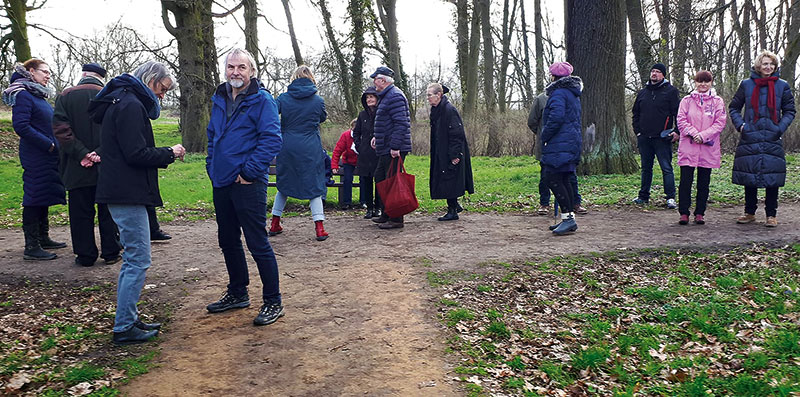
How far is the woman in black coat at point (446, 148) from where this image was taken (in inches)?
336

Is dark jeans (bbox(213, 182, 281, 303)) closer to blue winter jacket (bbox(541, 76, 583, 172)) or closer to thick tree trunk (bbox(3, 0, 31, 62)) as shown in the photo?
blue winter jacket (bbox(541, 76, 583, 172))

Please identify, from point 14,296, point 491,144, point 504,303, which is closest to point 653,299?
point 504,303

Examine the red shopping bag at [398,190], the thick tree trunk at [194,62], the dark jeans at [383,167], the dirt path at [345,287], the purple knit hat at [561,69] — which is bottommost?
the dirt path at [345,287]

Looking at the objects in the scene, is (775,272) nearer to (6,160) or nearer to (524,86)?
(6,160)

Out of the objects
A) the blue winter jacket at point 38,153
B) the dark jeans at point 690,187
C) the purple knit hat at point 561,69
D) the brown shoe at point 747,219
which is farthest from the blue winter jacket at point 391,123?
the brown shoe at point 747,219

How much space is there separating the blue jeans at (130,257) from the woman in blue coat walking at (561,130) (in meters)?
4.81

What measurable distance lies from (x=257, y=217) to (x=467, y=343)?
1803 millimetres

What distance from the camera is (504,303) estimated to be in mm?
5512

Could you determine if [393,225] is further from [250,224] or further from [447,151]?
[250,224]

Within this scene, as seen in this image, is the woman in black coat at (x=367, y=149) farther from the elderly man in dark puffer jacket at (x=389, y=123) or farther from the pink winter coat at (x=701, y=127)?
Result: the pink winter coat at (x=701, y=127)

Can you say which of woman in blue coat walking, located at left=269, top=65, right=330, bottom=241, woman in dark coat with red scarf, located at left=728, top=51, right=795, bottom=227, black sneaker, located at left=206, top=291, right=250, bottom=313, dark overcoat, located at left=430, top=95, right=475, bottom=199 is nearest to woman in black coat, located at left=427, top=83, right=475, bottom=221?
dark overcoat, located at left=430, top=95, right=475, bottom=199

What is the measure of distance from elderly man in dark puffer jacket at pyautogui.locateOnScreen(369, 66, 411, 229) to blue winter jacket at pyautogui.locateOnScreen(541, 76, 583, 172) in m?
1.74

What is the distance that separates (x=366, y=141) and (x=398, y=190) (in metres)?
1.48

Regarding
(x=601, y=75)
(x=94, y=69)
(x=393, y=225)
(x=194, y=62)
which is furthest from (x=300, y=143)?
(x=194, y=62)
